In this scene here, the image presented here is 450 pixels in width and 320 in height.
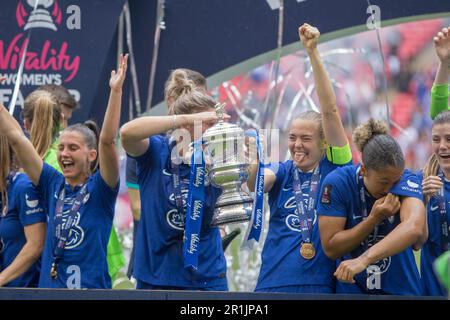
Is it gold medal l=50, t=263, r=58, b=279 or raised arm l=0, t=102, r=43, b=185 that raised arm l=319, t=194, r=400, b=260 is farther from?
raised arm l=0, t=102, r=43, b=185

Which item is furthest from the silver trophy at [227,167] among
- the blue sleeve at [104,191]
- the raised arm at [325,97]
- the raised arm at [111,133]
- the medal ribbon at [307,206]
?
the blue sleeve at [104,191]

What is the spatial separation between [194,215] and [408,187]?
926mm

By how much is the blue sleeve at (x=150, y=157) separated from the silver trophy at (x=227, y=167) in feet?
0.96

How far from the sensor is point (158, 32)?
6.45 metres

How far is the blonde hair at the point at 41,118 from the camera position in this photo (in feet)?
18.0

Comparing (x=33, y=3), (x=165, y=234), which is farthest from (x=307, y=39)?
(x=33, y=3)

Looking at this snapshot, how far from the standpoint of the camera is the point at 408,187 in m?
4.39

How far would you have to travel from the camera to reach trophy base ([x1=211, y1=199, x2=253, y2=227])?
14.8 feet

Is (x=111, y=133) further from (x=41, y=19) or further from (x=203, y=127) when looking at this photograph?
(x=41, y=19)

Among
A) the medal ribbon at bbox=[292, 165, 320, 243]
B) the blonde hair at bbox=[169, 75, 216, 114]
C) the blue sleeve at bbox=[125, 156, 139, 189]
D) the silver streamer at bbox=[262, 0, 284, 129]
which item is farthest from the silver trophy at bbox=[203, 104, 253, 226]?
the silver streamer at bbox=[262, 0, 284, 129]

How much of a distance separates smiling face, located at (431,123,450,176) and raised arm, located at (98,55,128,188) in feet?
4.77

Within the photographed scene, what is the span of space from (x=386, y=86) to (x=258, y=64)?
83 centimetres

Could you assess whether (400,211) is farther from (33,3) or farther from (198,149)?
(33,3)
